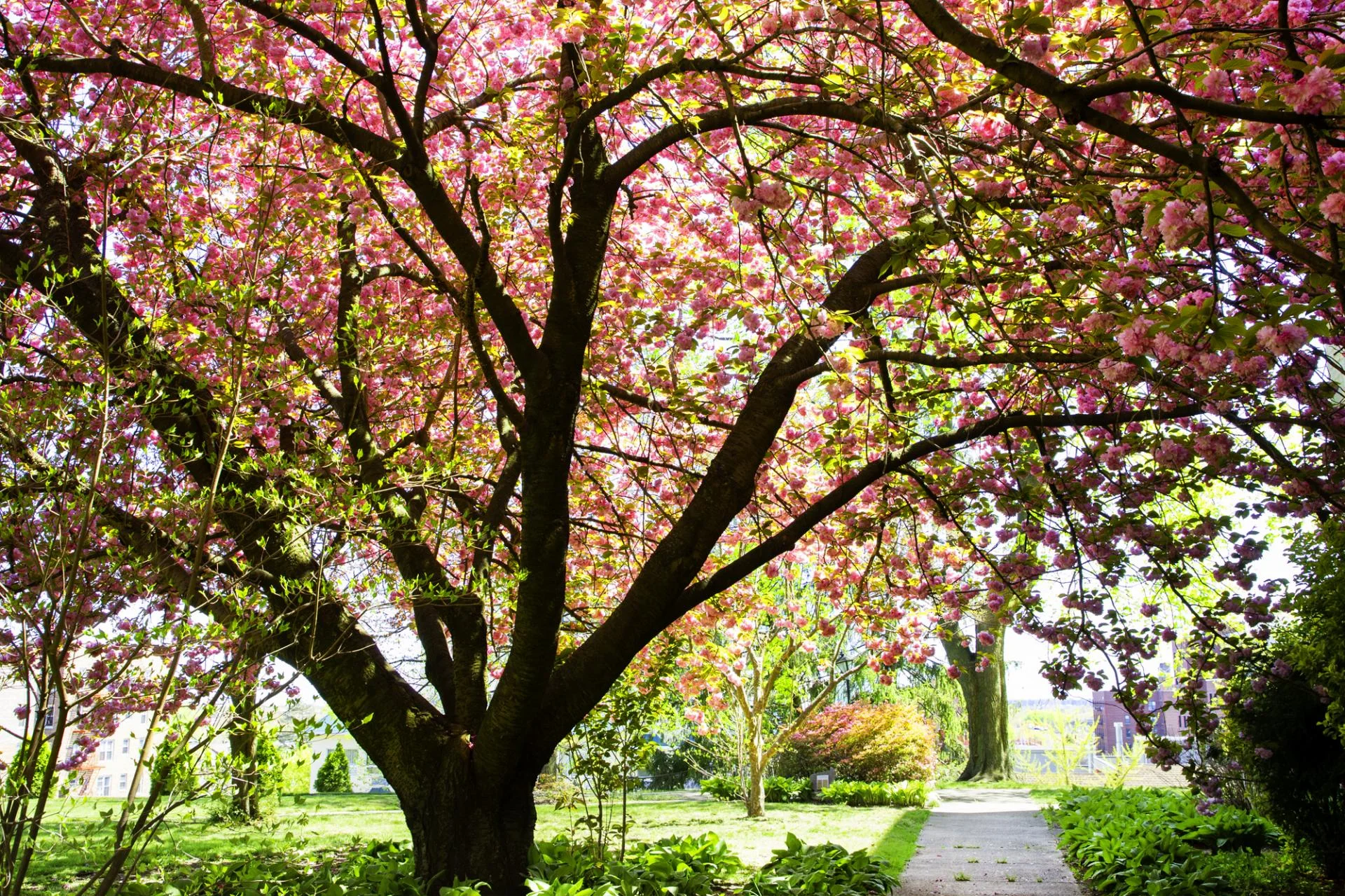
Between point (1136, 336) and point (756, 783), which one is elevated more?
point (1136, 336)

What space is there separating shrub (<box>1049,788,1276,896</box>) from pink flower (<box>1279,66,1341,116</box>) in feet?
17.8

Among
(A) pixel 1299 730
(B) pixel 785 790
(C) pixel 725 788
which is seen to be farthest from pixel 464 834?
(B) pixel 785 790

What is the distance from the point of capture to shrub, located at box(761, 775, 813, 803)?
1507 centimetres

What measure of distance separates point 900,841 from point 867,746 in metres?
7.06

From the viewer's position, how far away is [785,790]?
15.1m

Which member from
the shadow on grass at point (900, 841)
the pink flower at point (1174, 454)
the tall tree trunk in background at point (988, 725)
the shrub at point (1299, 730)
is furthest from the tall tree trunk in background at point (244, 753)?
the tall tree trunk in background at point (988, 725)

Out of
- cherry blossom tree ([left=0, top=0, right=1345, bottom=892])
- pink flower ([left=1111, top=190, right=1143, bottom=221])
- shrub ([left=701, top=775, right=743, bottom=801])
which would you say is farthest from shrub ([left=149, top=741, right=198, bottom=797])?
shrub ([left=701, top=775, right=743, bottom=801])

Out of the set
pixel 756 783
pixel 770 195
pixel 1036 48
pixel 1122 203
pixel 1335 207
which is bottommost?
pixel 756 783

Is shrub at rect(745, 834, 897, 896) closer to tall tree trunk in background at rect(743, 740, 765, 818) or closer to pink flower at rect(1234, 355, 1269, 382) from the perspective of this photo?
tall tree trunk in background at rect(743, 740, 765, 818)

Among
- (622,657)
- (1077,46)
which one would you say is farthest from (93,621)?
(1077,46)

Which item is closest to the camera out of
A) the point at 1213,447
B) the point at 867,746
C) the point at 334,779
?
the point at 1213,447

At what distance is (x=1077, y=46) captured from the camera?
3.15 meters

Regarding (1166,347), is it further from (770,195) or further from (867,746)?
(867,746)

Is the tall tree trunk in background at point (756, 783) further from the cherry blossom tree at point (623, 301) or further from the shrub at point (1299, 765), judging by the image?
the shrub at point (1299, 765)
